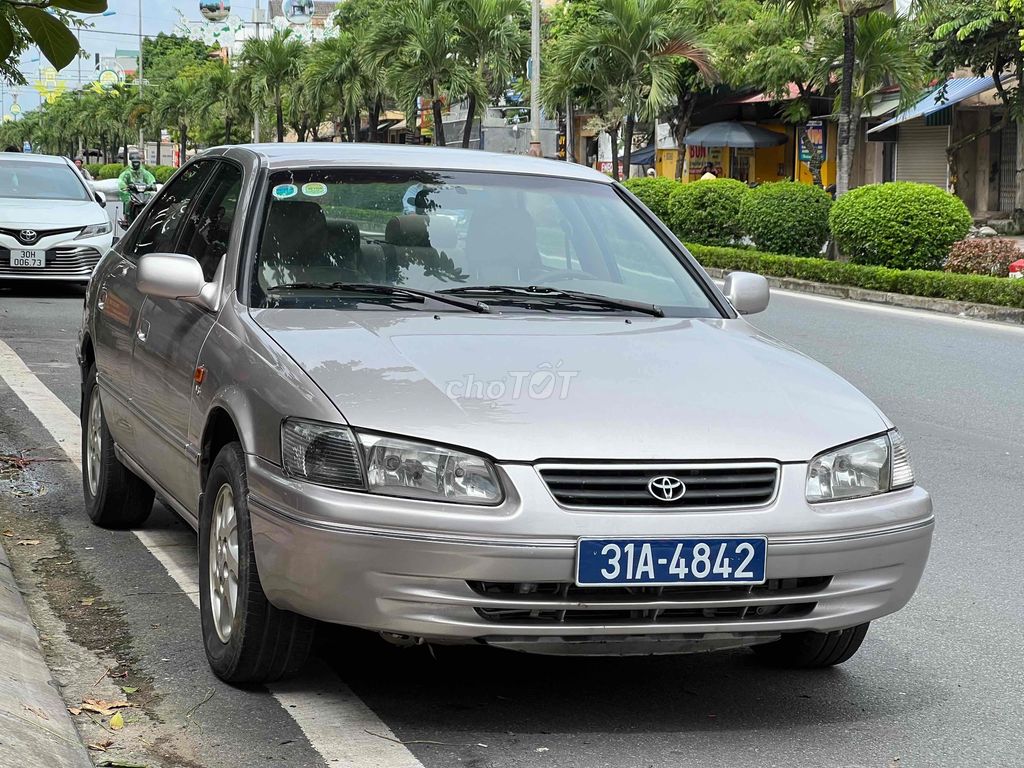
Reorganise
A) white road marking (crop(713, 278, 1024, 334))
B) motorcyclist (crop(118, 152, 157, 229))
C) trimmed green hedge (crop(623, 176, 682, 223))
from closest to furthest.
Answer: white road marking (crop(713, 278, 1024, 334)) → motorcyclist (crop(118, 152, 157, 229)) → trimmed green hedge (crop(623, 176, 682, 223))

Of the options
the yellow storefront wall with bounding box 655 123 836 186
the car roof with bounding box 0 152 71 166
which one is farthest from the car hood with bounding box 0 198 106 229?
the yellow storefront wall with bounding box 655 123 836 186

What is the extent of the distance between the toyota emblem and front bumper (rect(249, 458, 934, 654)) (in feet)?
0.19

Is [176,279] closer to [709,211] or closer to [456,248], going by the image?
[456,248]

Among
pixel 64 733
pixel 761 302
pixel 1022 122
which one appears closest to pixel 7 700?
pixel 64 733

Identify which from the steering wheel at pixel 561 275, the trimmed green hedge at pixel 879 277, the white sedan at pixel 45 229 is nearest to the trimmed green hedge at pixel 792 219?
the trimmed green hedge at pixel 879 277

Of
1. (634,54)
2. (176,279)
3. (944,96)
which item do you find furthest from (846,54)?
(176,279)

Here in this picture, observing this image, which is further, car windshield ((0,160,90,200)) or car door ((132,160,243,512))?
car windshield ((0,160,90,200))

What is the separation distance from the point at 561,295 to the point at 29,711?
2052 mm

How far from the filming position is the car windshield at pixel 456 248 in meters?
4.95

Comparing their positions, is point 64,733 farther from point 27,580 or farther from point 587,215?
point 587,215

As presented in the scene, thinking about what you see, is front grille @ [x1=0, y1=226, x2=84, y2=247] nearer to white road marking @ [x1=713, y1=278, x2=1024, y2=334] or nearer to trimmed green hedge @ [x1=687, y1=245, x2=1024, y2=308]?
white road marking @ [x1=713, y1=278, x2=1024, y2=334]

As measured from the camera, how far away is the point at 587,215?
5.52 meters

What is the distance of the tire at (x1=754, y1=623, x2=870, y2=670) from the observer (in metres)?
4.51

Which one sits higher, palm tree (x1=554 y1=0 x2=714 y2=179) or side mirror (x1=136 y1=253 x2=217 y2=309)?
palm tree (x1=554 y1=0 x2=714 y2=179)
